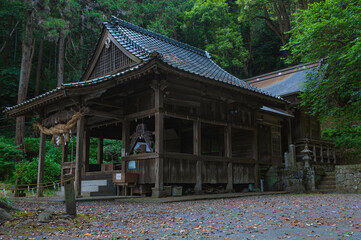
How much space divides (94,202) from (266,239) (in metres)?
6.85

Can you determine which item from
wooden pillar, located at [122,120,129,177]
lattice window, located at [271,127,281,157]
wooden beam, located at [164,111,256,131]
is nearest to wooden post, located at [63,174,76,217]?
wooden beam, located at [164,111,256,131]

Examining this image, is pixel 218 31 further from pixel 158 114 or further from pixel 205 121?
pixel 158 114

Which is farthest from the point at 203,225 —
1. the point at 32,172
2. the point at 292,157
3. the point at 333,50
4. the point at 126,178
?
the point at 32,172

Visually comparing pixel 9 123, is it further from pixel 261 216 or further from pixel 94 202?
pixel 261 216

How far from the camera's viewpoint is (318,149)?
19797 millimetres

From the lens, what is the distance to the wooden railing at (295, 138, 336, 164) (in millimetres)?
17750

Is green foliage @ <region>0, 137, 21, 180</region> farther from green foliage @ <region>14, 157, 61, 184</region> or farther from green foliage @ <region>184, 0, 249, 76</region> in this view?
green foliage @ <region>184, 0, 249, 76</region>

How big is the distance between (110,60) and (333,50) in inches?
383

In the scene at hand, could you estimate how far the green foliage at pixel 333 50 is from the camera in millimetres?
11680

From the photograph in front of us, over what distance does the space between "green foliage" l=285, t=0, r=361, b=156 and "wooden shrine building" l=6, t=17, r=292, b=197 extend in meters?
1.97

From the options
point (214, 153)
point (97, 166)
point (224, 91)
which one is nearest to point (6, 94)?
point (97, 166)

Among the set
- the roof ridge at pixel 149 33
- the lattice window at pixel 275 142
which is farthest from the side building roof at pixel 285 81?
the roof ridge at pixel 149 33

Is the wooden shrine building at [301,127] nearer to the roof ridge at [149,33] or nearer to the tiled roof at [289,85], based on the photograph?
the tiled roof at [289,85]

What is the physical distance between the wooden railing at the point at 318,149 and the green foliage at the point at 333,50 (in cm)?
291
